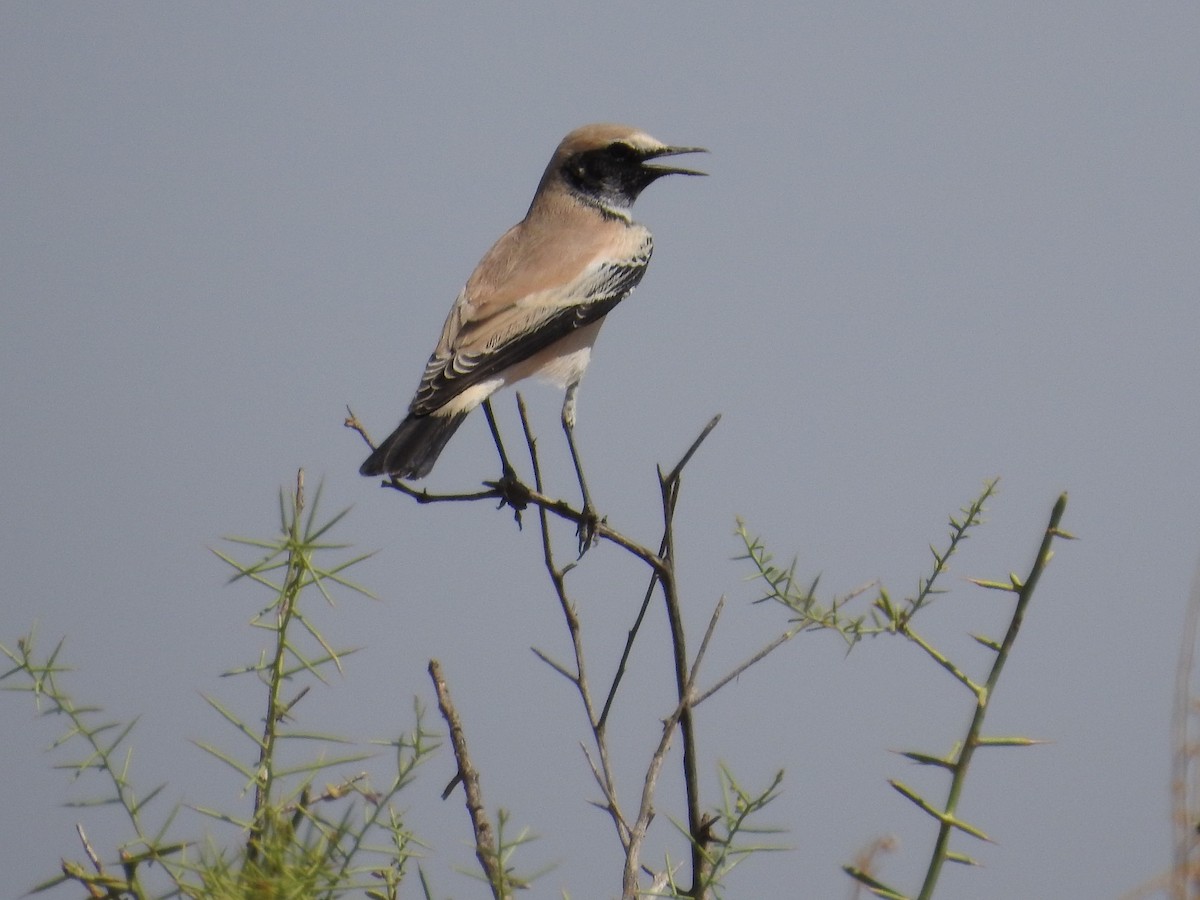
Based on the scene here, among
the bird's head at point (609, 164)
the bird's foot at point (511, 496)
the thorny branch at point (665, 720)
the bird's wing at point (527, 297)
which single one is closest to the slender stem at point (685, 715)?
the thorny branch at point (665, 720)

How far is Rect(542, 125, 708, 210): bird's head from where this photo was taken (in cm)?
542

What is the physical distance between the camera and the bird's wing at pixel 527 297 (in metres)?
4.20

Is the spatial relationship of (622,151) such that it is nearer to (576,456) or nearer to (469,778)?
(576,456)

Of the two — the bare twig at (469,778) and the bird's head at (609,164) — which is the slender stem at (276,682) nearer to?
the bare twig at (469,778)

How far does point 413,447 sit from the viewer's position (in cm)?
381

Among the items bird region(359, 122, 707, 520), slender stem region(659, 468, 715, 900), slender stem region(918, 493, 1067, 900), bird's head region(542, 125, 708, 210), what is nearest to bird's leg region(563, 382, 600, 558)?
bird region(359, 122, 707, 520)

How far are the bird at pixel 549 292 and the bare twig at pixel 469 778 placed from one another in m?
2.14

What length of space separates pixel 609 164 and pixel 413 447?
2.09 metres

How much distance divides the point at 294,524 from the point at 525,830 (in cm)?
37

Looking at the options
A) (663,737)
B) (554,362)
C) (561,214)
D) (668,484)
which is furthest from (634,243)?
(663,737)

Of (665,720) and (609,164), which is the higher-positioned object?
(609,164)

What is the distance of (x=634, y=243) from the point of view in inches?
207

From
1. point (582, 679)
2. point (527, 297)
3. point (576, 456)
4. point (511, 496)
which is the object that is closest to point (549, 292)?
point (527, 297)

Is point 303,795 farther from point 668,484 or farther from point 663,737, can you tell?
point 668,484
